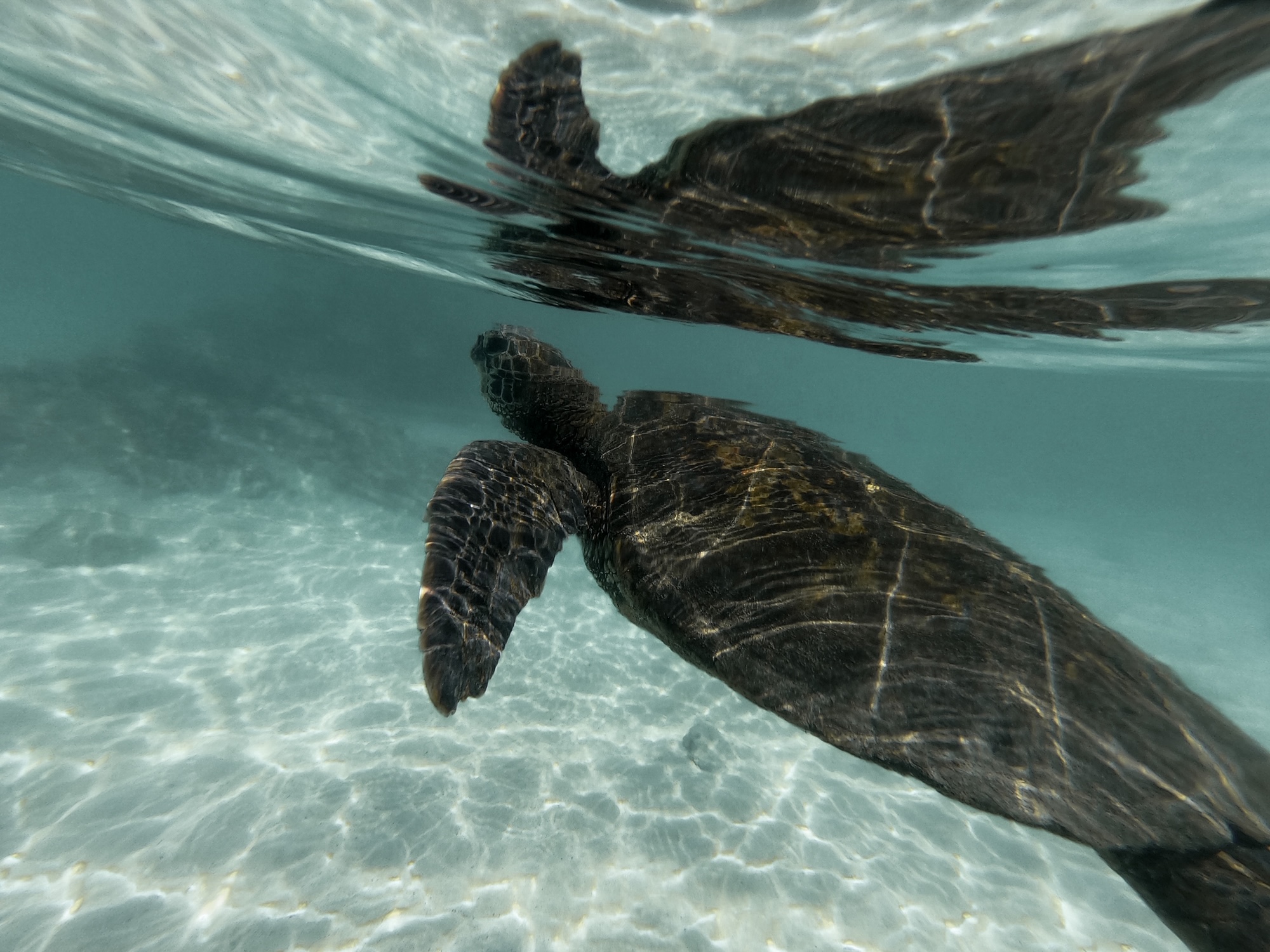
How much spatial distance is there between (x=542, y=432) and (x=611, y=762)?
4.96 metres

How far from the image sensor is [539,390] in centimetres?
623

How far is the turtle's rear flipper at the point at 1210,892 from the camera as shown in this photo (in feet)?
8.51

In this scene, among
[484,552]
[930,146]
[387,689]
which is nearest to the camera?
[484,552]

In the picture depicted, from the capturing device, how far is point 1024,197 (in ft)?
15.9

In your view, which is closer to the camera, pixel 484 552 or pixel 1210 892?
pixel 1210 892

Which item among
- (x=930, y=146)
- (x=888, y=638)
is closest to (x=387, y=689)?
(x=888, y=638)

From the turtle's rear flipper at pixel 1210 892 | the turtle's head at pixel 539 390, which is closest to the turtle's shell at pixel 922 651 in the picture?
the turtle's rear flipper at pixel 1210 892

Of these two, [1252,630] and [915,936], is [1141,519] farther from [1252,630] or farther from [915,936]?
[915,936]

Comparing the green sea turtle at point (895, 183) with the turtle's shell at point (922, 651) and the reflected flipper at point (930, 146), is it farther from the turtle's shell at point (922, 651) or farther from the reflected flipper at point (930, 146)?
the turtle's shell at point (922, 651)

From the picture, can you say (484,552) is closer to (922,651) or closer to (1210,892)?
(922,651)

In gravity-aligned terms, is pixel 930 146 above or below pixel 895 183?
above

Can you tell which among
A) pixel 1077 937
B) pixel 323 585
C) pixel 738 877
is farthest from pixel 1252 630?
pixel 323 585

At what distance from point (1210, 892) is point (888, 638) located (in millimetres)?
1910

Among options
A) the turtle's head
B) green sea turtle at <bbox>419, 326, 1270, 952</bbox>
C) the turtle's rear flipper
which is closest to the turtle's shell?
green sea turtle at <bbox>419, 326, 1270, 952</bbox>
